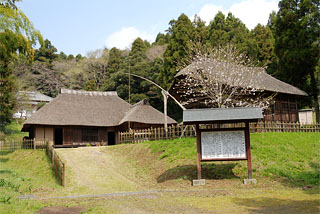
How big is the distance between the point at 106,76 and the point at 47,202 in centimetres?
4474

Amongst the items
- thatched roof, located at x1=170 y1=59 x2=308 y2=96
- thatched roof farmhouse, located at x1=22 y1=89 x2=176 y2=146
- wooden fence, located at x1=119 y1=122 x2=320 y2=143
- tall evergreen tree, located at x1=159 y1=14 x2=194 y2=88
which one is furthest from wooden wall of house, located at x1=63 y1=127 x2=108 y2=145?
tall evergreen tree, located at x1=159 y1=14 x2=194 y2=88

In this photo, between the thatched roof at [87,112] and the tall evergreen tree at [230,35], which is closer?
the thatched roof at [87,112]

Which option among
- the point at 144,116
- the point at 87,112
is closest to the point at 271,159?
the point at 144,116

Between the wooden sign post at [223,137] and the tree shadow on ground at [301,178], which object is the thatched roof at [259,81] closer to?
the wooden sign post at [223,137]

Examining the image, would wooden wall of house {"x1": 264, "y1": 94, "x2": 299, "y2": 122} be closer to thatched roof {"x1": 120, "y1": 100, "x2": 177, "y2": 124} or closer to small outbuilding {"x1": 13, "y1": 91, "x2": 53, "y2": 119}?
thatched roof {"x1": 120, "y1": 100, "x2": 177, "y2": 124}

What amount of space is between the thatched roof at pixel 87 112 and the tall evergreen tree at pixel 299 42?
43.0 ft

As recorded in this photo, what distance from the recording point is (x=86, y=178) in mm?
13750

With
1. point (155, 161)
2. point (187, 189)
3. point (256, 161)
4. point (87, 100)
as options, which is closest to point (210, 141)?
point (187, 189)

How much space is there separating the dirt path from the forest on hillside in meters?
5.45

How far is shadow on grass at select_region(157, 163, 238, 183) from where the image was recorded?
12250 millimetres

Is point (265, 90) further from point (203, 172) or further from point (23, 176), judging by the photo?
point (23, 176)

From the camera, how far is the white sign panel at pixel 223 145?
11453 mm

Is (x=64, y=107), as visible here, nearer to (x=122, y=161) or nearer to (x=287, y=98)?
(x=122, y=161)

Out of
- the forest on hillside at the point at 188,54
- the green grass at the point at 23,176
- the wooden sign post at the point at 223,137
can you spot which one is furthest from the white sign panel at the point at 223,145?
the forest on hillside at the point at 188,54
